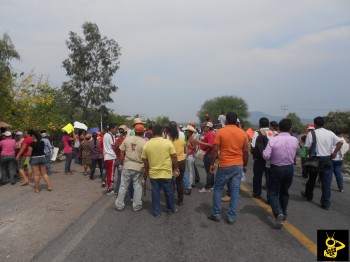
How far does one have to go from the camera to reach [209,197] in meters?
7.80

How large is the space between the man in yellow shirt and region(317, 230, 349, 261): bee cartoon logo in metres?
2.75

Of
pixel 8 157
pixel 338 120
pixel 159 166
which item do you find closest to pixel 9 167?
pixel 8 157

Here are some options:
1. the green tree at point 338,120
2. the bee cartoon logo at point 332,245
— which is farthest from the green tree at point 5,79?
the green tree at point 338,120

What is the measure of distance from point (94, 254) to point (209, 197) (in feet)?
12.8

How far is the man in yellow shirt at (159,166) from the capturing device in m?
6.27

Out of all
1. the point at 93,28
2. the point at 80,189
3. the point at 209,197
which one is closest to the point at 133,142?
the point at 209,197

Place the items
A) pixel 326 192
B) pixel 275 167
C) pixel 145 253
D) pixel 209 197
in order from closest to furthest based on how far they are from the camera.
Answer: pixel 145 253 → pixel 275 167 → pixel 326 192 → pixel 209 197

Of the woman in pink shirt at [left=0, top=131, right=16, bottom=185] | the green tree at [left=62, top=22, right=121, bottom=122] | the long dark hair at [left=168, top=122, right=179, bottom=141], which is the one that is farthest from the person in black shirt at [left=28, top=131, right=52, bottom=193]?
the green tree at [left=62, top=22, right=121, bottom=122]

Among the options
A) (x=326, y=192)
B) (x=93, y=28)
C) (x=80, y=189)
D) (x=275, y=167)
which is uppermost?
(x=93, y=28)

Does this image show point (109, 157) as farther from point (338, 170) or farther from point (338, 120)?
point (338, 120)

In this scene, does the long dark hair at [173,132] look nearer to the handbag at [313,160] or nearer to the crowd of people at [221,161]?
the crowd of people at [221,161]

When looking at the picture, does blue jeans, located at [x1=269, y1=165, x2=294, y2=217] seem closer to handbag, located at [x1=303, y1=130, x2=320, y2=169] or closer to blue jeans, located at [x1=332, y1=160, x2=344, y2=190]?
handbag, located at [x1=303, y1=130, x2=320, y2=169]

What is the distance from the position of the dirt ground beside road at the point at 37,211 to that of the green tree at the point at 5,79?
6.14m

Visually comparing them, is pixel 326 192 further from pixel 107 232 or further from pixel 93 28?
pixel 93 28
